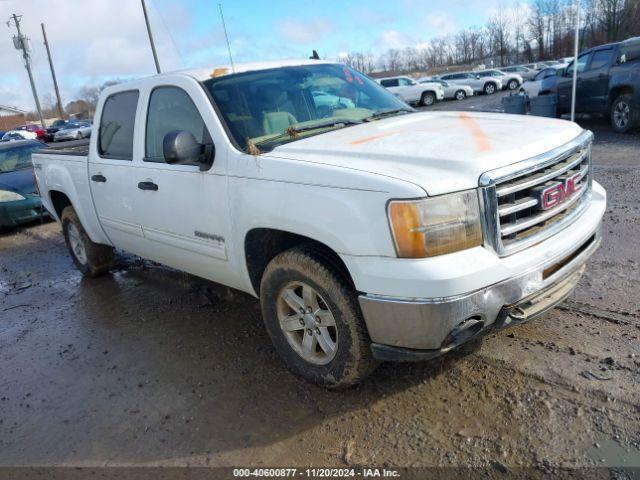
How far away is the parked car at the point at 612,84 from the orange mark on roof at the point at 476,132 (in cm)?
864

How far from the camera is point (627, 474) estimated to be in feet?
7.47

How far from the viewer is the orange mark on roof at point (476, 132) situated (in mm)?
2714

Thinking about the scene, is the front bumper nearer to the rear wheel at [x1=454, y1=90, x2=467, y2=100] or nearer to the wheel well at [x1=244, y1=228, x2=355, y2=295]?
the wheel well at [x1=244, y1=228, x2=355, y2=295]

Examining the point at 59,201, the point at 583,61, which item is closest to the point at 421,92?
the point at 583,61

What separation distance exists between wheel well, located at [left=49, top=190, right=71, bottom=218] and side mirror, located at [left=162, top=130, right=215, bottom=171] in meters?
3.23

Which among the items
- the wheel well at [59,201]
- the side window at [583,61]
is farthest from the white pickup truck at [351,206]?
the side window at [583,61]

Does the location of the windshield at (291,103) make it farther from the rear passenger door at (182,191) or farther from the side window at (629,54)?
the side window at (629,54)

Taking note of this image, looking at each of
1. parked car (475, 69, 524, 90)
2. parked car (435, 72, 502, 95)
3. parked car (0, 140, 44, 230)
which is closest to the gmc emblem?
parked car (0, 140, 44, 230)

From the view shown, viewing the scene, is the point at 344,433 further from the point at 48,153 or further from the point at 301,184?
the point at 48,153

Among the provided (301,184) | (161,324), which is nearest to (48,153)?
(161,324)

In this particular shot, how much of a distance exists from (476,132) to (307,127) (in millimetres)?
1096

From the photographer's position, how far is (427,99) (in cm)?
2916

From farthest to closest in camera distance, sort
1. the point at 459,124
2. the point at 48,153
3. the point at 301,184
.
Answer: the point at 48,153 < the point at 459,124 < the point at 301,184

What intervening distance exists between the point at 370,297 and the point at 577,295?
218cm
